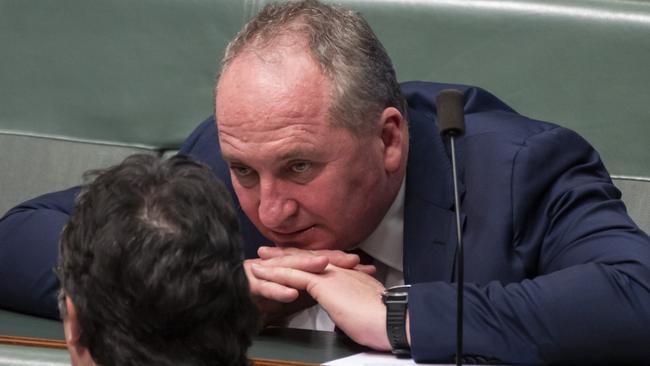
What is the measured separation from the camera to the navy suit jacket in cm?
205

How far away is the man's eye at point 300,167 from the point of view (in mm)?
2271

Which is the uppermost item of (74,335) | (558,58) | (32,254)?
(74,335)

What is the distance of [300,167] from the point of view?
2.28m

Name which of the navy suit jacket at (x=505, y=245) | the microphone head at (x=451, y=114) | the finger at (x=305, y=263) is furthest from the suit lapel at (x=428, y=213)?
the microphone head at (x=451, y=114)

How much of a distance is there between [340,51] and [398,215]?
34cm

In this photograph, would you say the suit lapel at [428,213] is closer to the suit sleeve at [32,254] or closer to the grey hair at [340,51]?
the grey hair at [340,51]

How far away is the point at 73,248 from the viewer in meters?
1.36

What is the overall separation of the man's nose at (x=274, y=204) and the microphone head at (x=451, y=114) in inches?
13.3

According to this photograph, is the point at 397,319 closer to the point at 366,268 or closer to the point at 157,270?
the point at 366,268

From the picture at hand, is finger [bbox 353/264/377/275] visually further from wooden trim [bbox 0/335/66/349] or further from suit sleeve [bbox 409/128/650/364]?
wooden trim [bbox 0/335/66/349]

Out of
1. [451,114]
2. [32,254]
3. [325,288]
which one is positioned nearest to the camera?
[451,114]

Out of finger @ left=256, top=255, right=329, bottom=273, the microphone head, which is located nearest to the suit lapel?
finger @ left=256, top=255, right=329, bottom=273

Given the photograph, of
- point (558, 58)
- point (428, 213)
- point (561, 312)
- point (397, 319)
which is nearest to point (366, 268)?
point (428, 213)

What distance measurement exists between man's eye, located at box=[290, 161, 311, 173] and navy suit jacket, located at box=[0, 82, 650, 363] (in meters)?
0.24
